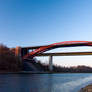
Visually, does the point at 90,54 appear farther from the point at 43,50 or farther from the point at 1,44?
the point at 1,44

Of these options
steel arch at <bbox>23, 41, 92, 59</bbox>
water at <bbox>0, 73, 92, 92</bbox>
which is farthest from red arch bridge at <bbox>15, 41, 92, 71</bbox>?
water at <bbox>0, 73, 92, 92</bbox>

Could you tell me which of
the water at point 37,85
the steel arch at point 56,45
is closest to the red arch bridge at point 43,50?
the steel arch at point 56,45

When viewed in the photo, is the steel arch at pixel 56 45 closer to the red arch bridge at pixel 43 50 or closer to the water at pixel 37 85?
the red arch bridge at pixel 43 50

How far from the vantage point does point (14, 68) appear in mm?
36531

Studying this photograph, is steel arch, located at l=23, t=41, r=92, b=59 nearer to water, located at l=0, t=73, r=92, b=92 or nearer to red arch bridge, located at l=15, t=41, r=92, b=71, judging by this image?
red arch bridge, located at l=15, t=41, r=92, b=71

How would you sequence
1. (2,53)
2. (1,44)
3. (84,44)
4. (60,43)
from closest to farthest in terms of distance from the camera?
(2,53) < (1,44) < (84,44) < (60,43)

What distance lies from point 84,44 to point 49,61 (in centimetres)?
1746

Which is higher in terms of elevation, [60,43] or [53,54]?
[60,43]

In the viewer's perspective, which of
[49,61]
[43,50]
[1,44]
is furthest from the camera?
[49,61]

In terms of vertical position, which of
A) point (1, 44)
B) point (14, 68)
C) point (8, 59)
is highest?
point (1, 44)

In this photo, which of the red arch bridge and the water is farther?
the red arch bridge

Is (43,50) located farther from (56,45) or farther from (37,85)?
(37,85)

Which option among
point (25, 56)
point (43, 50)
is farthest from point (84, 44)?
point (25, 56)

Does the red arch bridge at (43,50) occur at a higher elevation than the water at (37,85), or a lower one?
higher
